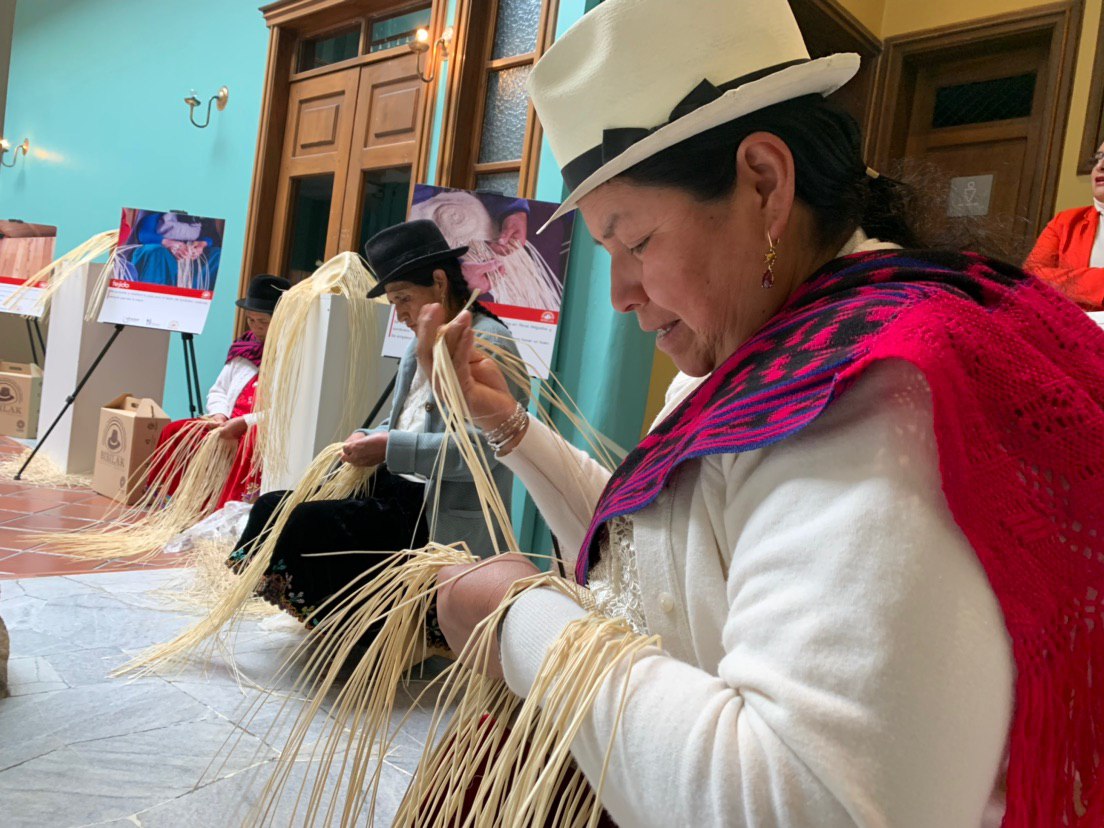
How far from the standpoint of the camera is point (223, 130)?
536cm

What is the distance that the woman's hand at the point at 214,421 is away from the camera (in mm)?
3600

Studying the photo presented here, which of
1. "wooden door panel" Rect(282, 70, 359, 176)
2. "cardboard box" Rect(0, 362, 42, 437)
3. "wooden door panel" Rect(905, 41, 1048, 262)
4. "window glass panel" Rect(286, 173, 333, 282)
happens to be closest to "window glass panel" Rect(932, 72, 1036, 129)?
"wooden door panel" Rect(905, 41, 1048, 262)

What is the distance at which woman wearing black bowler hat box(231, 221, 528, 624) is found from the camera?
7.07 feet

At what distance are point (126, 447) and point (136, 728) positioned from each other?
104 inches

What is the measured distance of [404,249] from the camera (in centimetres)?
239

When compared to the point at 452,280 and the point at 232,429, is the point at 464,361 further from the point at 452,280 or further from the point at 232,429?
the point at 232,429

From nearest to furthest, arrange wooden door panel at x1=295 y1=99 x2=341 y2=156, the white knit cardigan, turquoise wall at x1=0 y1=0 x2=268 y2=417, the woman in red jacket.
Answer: the white knit cardigan < the woman in red jacket < wooden door panel at x1=295 y1=99 x2=341 y2=156 < turquoise wall at x1=0 y1=0 x2=268 y2=417

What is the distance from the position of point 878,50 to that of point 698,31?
3572 millimetres

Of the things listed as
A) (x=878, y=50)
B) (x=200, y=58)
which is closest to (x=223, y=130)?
(x=200, y=58)

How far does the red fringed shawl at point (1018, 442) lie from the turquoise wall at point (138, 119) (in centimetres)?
509

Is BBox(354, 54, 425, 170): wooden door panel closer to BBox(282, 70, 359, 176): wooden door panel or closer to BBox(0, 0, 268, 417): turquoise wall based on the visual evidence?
BBox(282, 70, 359, 176): wooden door panel

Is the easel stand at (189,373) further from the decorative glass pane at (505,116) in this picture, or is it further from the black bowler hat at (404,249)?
the black bowler hat at (404,249)

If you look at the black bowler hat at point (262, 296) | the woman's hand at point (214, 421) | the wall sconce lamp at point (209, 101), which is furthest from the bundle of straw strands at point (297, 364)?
the wall sconce lamp at point (209, 101)

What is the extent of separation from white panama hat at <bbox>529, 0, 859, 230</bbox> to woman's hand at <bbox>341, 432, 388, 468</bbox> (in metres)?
1.55
